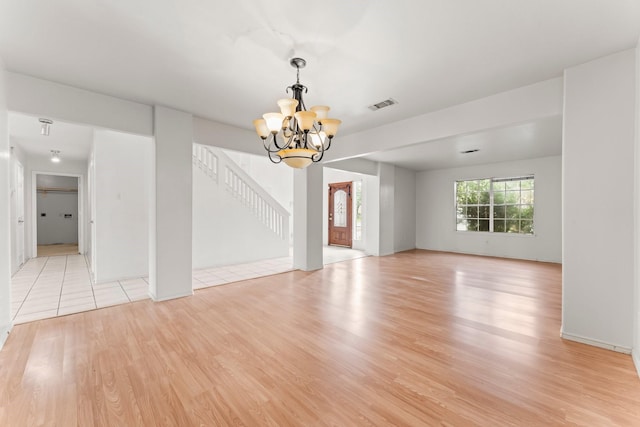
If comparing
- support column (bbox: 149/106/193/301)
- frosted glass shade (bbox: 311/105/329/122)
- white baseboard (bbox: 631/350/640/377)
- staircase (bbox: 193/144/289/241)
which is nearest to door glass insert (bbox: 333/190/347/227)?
staircase (bbox: 193/144/289/241)

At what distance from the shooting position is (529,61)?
2633 millimetres

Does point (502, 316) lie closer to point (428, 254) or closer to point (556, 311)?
point (556, 311)

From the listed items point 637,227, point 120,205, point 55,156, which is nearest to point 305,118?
point 637,227

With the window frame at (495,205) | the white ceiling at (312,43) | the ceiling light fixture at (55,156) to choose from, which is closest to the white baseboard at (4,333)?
the white ceiling at (312,43)

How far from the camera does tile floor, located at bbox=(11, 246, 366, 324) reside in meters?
3.47

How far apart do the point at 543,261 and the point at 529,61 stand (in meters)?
6.08

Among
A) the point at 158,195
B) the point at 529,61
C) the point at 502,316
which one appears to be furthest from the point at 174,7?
the point at 502,316

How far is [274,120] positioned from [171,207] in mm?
2289

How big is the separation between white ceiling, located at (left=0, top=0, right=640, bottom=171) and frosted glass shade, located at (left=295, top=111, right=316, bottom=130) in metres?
0.55

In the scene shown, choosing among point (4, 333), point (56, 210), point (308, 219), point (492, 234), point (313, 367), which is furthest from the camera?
point (56, 210)

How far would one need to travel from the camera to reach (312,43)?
2.34m

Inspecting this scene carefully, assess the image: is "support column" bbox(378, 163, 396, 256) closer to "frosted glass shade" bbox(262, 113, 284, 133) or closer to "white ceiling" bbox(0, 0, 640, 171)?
"white ceiling" bbox(0, 0, 640, 171)

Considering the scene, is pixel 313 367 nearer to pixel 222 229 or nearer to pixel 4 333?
pixel 4 333

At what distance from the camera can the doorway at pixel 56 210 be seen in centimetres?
980
